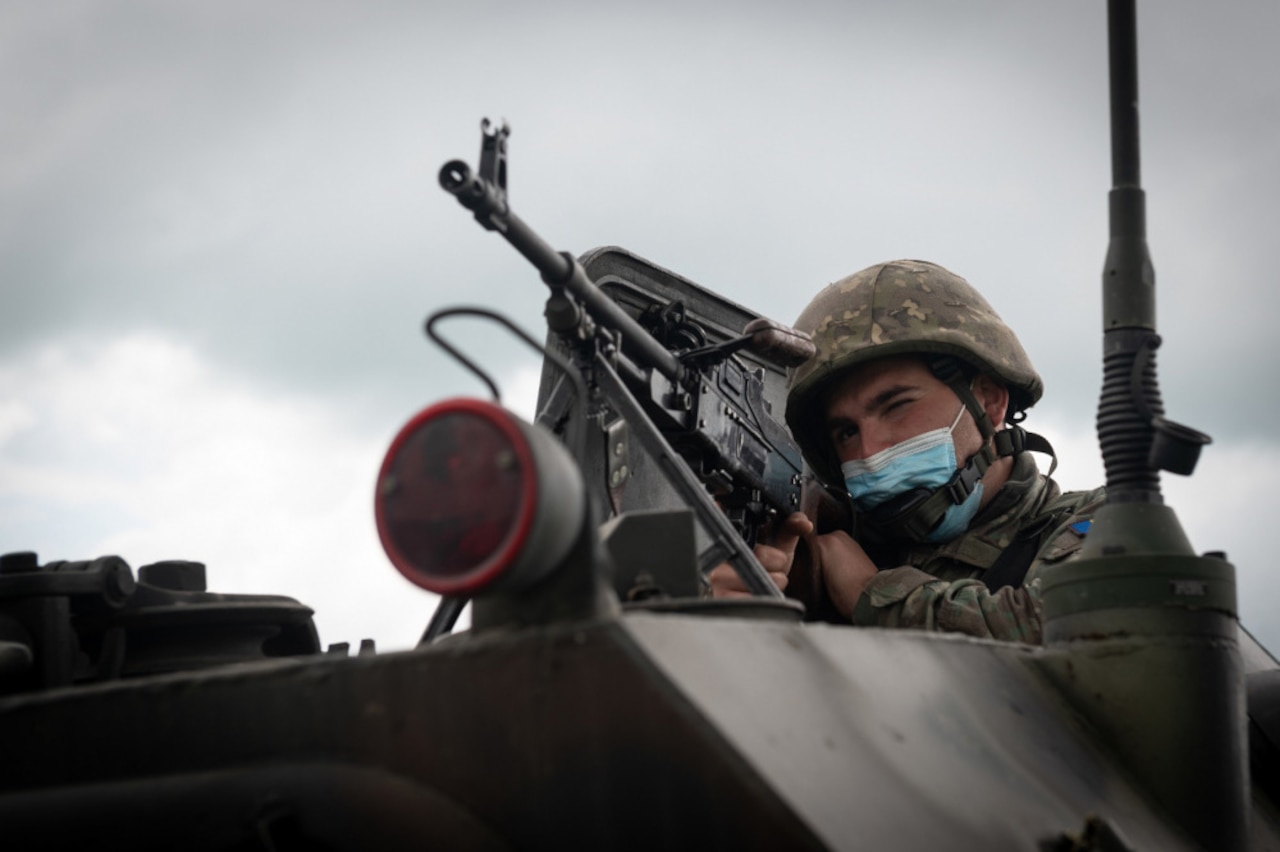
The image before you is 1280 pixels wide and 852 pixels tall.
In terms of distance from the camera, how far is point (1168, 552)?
6.56 ft

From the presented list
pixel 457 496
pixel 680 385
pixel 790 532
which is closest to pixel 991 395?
pixel 790 532

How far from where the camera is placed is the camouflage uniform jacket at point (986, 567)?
3.94m

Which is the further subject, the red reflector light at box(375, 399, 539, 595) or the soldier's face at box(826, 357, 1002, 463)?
the soldier's face at box(826, 357, 1002, 463)

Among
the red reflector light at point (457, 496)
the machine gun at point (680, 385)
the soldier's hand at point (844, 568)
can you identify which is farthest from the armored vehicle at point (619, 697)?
the soldier's hand at point (844, 568)

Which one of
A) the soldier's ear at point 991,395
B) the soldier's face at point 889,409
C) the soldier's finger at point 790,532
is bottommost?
the soldier's finger at point 790,532

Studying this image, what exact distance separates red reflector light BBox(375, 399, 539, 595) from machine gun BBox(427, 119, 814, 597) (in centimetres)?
90

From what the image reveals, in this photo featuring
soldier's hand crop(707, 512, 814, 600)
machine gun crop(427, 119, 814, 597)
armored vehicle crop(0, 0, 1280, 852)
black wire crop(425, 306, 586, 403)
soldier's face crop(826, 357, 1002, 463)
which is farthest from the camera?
soldier's face crop(826, 357, 1002, 463)

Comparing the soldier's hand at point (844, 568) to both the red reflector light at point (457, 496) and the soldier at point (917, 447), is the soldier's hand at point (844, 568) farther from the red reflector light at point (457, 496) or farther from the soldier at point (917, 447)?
the red reflector light at point (457, 496)

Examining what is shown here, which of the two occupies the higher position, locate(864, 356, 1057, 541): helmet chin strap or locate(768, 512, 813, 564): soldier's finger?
locate(864, 356, 1057, 541): helmet chin strap

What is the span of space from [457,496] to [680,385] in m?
2.52

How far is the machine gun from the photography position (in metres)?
3.00

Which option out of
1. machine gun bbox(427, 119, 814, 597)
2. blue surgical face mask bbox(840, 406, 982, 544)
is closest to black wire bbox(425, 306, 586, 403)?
machine gun bbox(427, 119, 814, 597)

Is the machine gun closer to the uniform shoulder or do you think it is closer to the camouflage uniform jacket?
the camouflage uniform jacket

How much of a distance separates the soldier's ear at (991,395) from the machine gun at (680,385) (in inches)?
32.0
